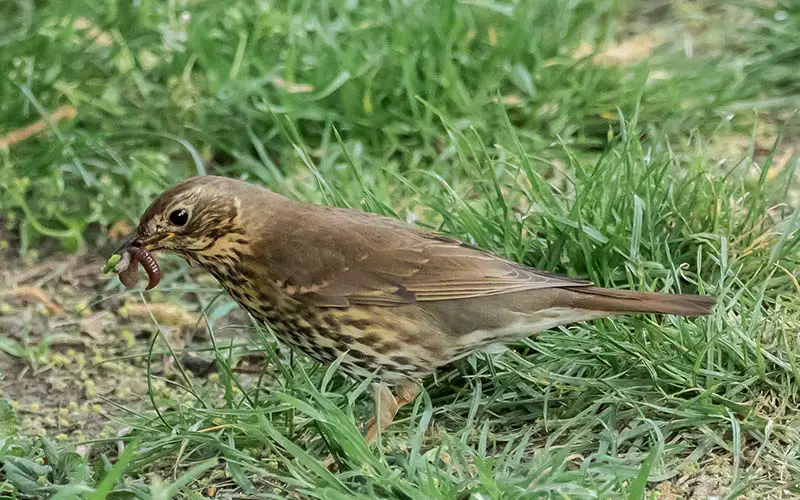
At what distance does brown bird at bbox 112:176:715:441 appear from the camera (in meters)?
3.92

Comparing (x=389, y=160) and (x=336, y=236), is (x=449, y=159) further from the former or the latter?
(x=336, y=236)

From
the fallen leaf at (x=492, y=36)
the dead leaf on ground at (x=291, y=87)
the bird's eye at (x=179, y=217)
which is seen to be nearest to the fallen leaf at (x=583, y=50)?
the fallen leaf at (x=492, y=36)

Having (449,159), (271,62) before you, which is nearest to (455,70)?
(449,159)

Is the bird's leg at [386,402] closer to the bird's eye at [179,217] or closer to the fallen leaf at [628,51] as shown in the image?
the bird's eye at [179,217]

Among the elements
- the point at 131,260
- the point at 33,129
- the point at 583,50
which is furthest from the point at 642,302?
the point at 33,129

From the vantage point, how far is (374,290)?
3.95 metres

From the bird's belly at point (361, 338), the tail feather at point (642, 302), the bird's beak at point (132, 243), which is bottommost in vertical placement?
the bird's belly at point (361, 338)

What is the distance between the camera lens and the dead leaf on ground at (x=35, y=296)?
5.27 metres

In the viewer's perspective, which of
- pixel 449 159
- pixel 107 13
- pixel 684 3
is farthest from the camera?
pixel 684 3

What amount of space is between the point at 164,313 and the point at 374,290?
1.54 meters

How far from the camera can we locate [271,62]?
6.07 m

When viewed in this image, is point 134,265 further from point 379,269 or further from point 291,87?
point 291,87

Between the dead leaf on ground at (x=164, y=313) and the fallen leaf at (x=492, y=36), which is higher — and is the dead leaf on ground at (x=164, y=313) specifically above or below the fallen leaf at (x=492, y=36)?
Result: below

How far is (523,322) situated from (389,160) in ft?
6.66
